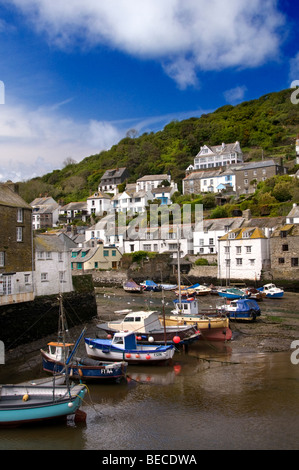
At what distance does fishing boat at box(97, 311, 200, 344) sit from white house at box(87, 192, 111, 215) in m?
72.2

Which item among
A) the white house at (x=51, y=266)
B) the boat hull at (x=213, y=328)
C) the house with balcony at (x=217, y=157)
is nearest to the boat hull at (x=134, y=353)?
the boat hull at (x=213, y=328)

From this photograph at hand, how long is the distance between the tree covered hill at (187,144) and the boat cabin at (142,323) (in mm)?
80345

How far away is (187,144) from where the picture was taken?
422ft

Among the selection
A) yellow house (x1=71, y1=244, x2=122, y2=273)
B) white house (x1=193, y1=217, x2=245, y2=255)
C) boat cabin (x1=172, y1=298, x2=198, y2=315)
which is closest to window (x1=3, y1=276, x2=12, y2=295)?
boat cabin (x1=172, y1=298, x2=198, y2=315)

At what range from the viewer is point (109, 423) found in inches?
582

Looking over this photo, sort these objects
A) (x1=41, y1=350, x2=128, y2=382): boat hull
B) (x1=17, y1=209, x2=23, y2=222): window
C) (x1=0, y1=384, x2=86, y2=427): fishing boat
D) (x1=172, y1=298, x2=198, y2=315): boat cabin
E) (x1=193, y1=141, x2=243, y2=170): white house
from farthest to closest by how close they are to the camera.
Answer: (x1=193, y1=141, x2=243, y2=170): white house
(x1=172, y1=298, x2=198, y2=315): boat cabin
(x1=17, y1=209, x2=23, y2=222): window
(x1=41, y1=350, x2=128, y2=382): boat hull
(x1=0, y1=384, x2=86, y2=427): fishing boat

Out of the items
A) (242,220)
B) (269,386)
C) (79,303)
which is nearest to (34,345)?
(79,303)

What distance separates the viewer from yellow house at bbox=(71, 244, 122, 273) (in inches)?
2511

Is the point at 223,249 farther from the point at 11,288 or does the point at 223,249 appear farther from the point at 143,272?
the point at 11,288

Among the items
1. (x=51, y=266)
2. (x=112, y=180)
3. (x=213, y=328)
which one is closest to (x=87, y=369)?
(x=213, y=328)

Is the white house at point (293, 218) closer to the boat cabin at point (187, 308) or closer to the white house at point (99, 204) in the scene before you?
the boat cabin at point (187, 308)

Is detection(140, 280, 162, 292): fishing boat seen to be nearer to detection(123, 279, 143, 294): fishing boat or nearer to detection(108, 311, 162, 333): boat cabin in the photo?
detection(123, 279, 143, 294): fishing boat

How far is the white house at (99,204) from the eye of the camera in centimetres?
9819

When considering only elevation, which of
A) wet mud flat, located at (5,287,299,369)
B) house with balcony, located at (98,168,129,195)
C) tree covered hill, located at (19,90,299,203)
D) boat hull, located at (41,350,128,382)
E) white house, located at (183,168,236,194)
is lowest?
wet mud flat, located at (5,287,299,369)
